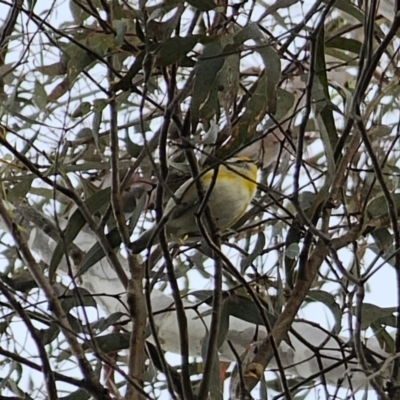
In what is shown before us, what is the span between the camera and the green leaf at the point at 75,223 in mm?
1080

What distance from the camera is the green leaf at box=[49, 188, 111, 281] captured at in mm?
1080

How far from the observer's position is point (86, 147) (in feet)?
4.96

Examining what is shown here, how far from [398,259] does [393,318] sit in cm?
36

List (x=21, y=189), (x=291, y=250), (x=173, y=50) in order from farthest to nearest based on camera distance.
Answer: (x=21, y=189) < (x=291, y=250) < (x=173, y=50)

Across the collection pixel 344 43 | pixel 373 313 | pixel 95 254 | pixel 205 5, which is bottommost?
pixel 373 313

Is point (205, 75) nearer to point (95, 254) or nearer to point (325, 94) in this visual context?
point (325, 94)

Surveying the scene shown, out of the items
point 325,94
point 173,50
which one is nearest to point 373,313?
point 325,94

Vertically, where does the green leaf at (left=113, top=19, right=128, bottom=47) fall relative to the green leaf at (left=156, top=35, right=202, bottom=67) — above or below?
above

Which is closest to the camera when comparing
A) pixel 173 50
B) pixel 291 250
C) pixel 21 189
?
pixel 173 50

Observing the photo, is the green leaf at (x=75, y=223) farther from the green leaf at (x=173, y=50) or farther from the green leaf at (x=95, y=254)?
the green leaf at (x=173, y=50)

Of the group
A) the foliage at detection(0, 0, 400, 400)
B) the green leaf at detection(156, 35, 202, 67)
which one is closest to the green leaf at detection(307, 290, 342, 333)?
the foliage at detection(0, 0, 400, 400)

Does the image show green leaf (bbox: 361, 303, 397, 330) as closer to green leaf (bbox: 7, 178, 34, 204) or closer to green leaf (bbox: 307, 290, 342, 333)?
green leaf (bbox: 307, 290, 342, 333)

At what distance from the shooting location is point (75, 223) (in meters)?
1.08

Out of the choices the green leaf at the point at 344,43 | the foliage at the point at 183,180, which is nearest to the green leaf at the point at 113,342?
the foliage at the point at 183,180
